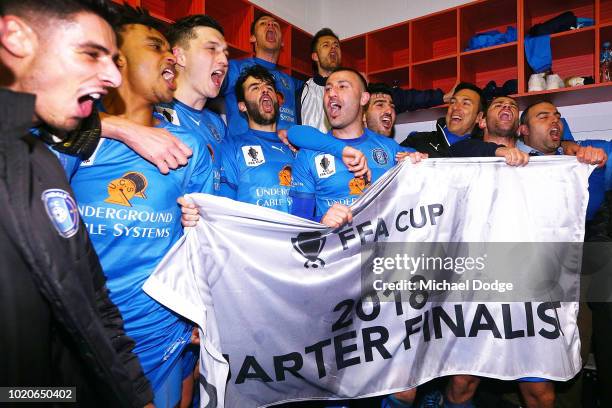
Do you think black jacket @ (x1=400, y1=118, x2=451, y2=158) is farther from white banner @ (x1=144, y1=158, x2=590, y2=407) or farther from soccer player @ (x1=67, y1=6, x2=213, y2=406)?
soccer player @ (x1=67, y1=6, x2=213, y2=406)

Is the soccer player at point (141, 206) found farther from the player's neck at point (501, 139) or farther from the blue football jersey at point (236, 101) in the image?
the player's neck at point (501, 139)

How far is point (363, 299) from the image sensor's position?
170 cm

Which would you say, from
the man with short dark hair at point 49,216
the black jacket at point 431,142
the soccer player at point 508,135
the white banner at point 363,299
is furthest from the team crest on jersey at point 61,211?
the black jacket at point 431,142

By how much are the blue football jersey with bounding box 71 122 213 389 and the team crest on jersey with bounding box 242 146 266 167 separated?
3.06ft

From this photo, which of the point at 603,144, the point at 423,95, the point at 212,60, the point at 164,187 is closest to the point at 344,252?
the point at 164,187

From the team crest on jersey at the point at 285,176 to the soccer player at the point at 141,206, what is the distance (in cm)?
82

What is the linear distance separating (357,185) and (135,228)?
115 centimetres

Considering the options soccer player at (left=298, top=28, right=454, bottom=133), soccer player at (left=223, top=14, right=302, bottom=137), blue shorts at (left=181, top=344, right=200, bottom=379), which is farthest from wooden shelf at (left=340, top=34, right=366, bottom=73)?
blue shorts at (left=181, top=344, right=200, bottom=379)

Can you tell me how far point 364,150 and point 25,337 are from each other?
72.0 inches

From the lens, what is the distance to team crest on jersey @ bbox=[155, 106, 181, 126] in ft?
6.51

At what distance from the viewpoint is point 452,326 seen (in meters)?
1.78

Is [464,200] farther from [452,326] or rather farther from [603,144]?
[603,144]

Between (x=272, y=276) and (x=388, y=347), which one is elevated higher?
(x=272, y=276)

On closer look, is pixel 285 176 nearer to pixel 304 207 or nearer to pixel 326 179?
pixel 326 179
